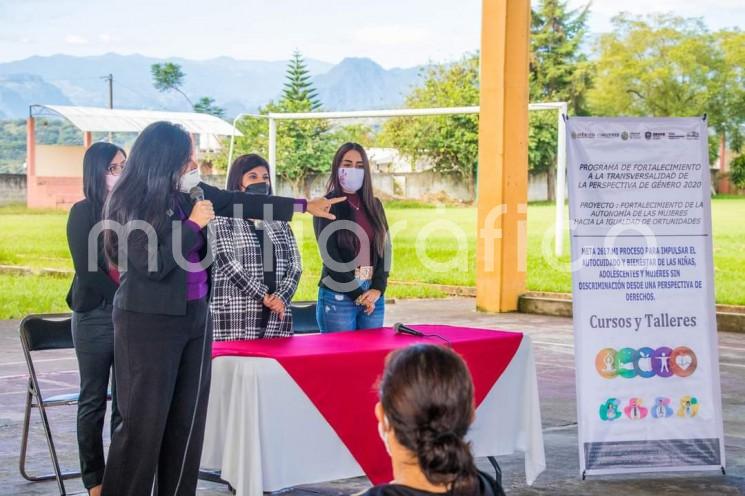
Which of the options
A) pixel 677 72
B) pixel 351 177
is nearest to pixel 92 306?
pixel 351 177

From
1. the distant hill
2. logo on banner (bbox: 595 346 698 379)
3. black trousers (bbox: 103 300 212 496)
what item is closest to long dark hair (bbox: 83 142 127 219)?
black trousers (bbox: 103 300 212 496)

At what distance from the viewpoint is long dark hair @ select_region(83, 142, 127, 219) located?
16.9 feet

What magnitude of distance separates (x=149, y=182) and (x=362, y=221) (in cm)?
236

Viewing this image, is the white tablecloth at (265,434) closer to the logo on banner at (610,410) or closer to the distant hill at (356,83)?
the logo on banner at (610,410)

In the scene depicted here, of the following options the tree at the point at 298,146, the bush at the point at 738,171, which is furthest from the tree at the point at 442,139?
the bush at the point at 738,171

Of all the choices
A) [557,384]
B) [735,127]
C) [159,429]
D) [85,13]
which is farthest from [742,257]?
[85,13]

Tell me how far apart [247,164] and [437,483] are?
3552 mm

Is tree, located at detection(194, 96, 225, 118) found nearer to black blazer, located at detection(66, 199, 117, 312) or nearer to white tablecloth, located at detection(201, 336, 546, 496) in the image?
black blazer, located at detection(66, 199, 117, 312)

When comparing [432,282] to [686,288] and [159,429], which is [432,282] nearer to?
[686,288]

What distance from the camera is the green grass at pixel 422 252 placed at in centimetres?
1487

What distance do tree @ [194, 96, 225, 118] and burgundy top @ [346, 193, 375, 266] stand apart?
3714cm

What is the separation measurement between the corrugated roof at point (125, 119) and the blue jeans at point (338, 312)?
42.1 feet

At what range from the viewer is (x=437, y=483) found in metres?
2.51

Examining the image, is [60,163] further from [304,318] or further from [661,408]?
[661,408]
